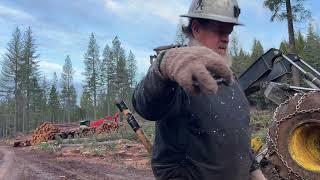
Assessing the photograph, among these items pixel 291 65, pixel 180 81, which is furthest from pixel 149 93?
pixel 291 65

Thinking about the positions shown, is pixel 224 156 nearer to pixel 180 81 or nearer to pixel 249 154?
pixel 249 154

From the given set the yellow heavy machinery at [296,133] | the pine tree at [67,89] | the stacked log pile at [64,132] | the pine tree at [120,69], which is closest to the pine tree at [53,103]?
the pine tree at [67,89]

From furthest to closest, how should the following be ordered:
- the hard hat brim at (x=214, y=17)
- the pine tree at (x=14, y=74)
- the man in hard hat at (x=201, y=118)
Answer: the pine tree at (x=14, y=74) < the hard hat brim at (x=214, y=17) < the man in hard hat at (x=201, y=118)

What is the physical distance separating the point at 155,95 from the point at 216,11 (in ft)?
1.92

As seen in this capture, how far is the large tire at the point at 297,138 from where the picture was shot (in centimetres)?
584

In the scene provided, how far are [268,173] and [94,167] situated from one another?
26.9 ft

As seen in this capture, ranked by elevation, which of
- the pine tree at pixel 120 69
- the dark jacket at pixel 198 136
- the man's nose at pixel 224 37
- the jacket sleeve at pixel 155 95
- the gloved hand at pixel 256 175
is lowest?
the gloved hand at pixel 256 175

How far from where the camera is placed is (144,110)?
1.95 meters

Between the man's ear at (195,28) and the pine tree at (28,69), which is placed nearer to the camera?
the man's ear at (195,28)

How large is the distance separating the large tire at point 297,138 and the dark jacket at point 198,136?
3792 mm

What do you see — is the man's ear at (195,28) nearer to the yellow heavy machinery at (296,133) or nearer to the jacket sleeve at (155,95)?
the jacket sleeve at (155,95)

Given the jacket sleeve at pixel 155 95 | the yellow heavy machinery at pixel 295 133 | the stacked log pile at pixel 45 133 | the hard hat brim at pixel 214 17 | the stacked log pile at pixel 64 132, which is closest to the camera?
the jacket sleeve at pixel 155 95

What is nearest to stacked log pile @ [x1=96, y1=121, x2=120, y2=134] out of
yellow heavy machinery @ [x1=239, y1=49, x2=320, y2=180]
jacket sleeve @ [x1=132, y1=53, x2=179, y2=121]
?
yellow heavy machinery @ [x1=239, y1=49, x2=320, y2=180]

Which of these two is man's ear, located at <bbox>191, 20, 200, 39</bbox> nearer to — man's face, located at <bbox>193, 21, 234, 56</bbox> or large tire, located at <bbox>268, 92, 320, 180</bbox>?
man's face, located at <bbox>193, 21, 234, 56</bbox>
